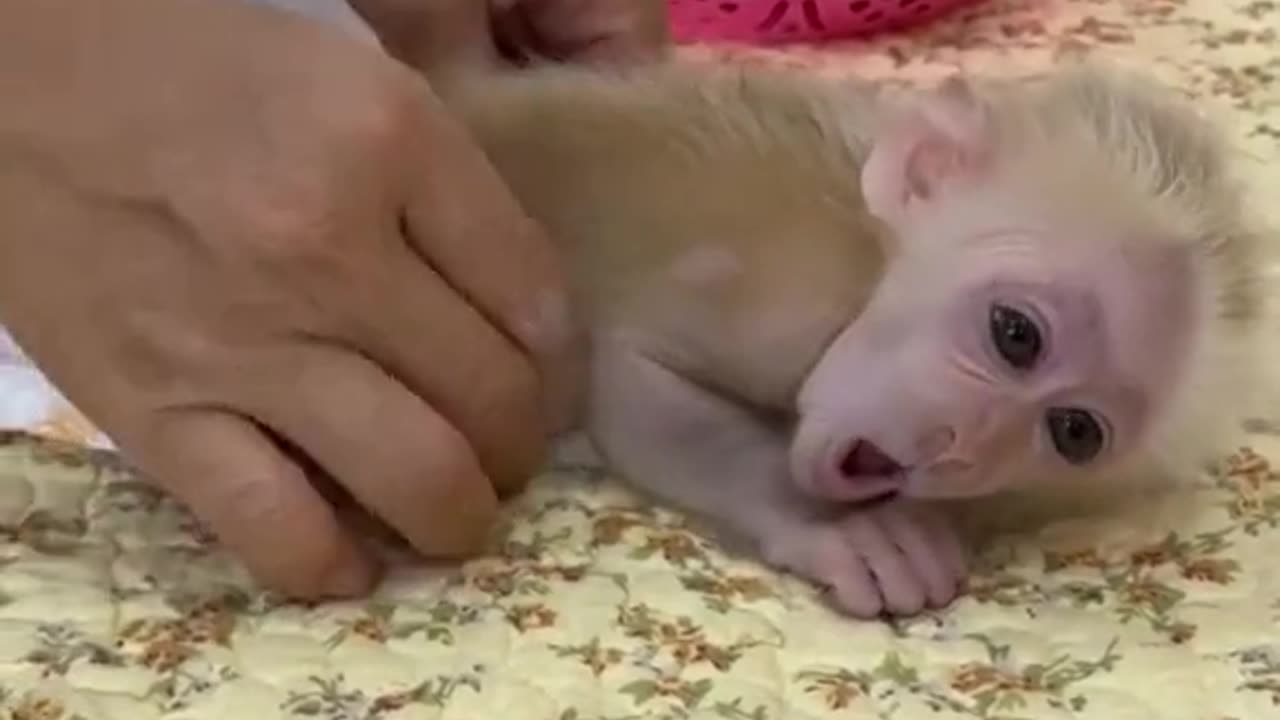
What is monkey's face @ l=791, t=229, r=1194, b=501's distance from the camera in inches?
36.5

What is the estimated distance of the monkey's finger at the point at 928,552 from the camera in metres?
0.93

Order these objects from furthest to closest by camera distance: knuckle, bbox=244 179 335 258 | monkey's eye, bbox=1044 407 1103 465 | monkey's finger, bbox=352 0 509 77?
monkey's finger, bbox=352 0 509 77
monkey's eye, bbox=1044 407 1103 465
knuckle, bbox=244 179 335 258

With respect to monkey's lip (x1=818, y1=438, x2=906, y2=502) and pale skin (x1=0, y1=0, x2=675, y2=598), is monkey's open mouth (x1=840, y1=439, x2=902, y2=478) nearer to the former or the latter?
monkey's lip (x1=818, y1=438, x2=906, y2=502)

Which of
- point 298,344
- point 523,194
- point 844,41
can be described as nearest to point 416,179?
point 298,344

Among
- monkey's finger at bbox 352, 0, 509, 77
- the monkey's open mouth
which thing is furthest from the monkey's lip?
monkey's finger at bbox 352, 0, 509, 77

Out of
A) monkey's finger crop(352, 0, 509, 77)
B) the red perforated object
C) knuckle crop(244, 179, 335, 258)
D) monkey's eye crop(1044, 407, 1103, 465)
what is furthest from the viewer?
the red perforated object

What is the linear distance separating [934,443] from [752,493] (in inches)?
3.8

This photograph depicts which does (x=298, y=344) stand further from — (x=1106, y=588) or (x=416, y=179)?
(x=1106, y=588)

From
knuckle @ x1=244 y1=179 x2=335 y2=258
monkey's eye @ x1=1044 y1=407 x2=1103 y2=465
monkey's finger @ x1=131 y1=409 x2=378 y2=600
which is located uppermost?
knuckle @ x1=244 y1=179 x2=335 y2=258

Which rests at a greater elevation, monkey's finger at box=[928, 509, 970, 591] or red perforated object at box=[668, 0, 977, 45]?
red perforated object at box=[668, 0, 977, 45]

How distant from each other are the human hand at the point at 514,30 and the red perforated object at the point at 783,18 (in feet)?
0.75

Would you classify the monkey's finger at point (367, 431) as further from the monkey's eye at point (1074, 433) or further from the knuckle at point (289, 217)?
the monkey's eye at point (1074, 433)

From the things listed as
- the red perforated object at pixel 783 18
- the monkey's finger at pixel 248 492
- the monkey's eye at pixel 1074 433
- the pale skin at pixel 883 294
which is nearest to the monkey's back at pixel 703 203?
the pale skin at pixel 883 294

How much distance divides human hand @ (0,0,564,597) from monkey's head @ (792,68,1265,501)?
172 mm
